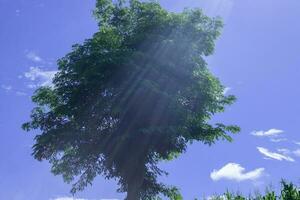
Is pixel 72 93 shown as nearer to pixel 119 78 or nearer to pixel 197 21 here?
pixel 119 78

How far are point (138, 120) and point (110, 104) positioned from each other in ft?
8.44

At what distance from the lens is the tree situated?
36.0 metres

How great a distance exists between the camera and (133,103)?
36.0 metres

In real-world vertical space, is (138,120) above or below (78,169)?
above

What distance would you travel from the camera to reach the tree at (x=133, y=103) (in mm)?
36000

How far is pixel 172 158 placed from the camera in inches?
1660

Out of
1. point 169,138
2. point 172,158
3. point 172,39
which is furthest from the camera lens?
point 172,158

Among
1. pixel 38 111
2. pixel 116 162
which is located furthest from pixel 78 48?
pixel 116 162

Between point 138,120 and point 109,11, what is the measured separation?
562 inches

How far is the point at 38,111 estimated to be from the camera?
39719 mm

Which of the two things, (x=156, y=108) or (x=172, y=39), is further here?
(x=172, y=39)

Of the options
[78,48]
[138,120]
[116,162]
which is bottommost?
[116,162]

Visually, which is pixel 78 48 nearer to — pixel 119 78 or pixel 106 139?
pixel 119 78

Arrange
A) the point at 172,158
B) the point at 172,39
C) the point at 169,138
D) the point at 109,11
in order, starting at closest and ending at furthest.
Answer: the point at 169,138, the point at 172,39, the point at 172,158, the point at 109,11
